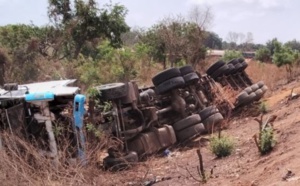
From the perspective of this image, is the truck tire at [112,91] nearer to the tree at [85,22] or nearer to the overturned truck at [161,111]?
the overturned truck at [161,111]

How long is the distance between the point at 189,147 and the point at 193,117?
1.90 feet

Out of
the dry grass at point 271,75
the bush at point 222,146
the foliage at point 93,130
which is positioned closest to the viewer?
the foliage at point 93,130

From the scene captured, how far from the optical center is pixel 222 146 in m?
6.98

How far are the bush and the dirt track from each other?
12 centimetres

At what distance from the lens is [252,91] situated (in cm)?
1236

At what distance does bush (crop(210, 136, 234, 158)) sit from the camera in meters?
6.99

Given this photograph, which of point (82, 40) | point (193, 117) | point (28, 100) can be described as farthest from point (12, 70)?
point (28, 100)

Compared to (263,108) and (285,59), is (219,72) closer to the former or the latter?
(263,108)

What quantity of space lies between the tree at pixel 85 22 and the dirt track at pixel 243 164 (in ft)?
43.0

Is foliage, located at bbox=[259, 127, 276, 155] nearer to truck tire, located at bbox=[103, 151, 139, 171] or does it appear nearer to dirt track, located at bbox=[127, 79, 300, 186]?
dirt track, located at bbox=[127, 79, 300, 186]

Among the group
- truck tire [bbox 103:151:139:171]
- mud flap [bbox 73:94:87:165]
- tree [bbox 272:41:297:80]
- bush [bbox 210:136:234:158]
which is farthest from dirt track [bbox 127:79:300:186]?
tree [bbox 272:41:297:80]

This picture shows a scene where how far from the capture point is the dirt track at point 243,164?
5066 mm

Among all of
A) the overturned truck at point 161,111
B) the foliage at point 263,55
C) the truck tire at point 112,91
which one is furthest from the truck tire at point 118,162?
the foliage at point 263,55

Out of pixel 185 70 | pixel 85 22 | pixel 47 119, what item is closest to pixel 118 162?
pixel 47 119
